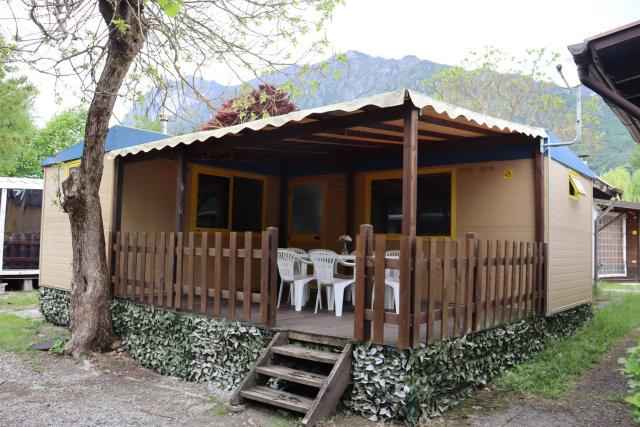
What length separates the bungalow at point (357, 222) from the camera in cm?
434

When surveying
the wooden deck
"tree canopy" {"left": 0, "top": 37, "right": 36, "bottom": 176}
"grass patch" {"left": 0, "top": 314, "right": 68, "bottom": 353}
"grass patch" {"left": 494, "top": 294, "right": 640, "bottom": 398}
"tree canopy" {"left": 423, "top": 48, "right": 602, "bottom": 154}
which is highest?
"tree canopy" {"left": 423, "top": 48, "right": 602, "bottom": 154}

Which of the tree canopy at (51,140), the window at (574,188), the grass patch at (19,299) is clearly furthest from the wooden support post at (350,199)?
the tree canopy at (51,140)

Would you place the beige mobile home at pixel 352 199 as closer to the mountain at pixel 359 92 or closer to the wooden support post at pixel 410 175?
the wooden support post at pixel 410 175

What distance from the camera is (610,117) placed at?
4569 cm

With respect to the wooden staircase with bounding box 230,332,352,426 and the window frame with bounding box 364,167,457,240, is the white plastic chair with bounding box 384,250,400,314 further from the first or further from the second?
the window frame with bounding box 364,167,457,240

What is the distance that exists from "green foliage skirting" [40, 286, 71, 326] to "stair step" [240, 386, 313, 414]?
16.3 feet

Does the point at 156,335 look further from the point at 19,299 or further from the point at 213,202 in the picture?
the point at 19,299

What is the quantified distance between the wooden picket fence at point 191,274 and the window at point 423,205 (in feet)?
7.89

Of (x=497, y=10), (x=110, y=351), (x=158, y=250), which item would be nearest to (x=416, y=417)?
(x=158, y=250)

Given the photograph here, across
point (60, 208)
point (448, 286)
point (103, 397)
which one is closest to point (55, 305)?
point (60, 208)

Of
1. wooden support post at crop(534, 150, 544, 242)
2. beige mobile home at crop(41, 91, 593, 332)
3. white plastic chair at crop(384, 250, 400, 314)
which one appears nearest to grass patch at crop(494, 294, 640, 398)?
beige mobile home at crop(41, 91, 593, 332)

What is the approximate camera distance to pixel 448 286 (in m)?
4.51

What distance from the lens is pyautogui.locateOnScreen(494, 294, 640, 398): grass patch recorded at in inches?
203

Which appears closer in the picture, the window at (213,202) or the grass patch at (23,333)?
the grass patch at (23,333)
